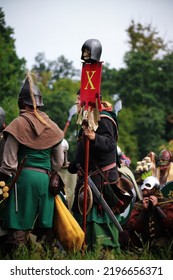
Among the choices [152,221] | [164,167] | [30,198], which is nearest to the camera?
[30,198]

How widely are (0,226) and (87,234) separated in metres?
0.87

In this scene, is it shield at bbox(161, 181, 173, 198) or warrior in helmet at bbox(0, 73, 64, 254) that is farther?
shield at bbox(161, 181, 173, 198)

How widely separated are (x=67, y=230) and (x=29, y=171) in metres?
0.67

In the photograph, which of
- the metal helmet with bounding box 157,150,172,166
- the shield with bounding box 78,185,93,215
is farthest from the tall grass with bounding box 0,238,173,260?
the metal helmet with bounding box 157,150,172,166

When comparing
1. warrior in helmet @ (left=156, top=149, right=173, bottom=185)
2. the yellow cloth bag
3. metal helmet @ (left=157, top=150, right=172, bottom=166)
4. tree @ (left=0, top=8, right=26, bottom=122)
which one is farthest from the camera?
tree @ (left=0, top=8, right=26, bottom=122)

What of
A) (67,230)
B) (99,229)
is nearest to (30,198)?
(67,230)

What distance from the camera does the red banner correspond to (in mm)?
9539

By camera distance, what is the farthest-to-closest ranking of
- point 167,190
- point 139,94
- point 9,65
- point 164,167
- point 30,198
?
point 139,94 → point 9,65 → point 164,167 → point 167,190 → point 30,198

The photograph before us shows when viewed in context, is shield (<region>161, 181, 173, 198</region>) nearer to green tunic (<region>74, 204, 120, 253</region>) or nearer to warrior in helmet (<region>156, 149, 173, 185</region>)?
green tunic (<region>74, 204, 120, 253</region>)

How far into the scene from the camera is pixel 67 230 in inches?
367

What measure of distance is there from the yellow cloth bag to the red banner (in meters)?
1.05

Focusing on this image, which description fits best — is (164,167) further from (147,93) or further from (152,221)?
(147,93)

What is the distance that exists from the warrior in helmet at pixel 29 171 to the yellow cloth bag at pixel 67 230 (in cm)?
8

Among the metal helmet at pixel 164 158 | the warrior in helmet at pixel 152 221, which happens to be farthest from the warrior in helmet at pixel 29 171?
the metal helmet at pixel 164 158
